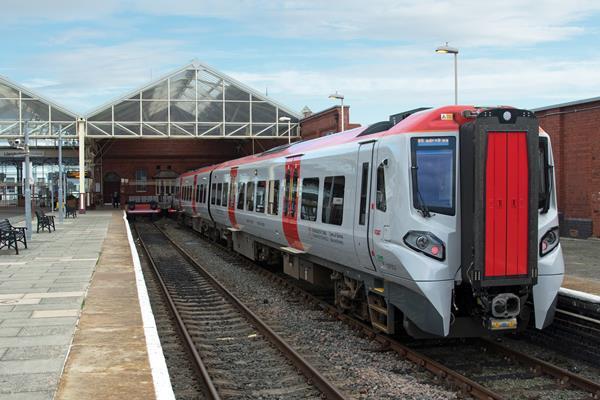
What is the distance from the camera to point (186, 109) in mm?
40000

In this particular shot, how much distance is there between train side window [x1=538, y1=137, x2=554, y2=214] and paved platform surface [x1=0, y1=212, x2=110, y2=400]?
5.35m

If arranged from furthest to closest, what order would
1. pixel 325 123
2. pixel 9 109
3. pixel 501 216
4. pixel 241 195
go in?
1. pixel 9 109
2. pixel 325 123
3. pixel 241 195
4. pixel 501 216

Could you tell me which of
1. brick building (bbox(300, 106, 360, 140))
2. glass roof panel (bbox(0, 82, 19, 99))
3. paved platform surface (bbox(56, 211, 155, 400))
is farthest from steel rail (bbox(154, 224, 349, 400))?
glass roof panel (bbox(0, 82, 19, 99))

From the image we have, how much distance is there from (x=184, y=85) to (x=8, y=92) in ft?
33.8

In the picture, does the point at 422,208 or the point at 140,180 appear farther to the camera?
the point at 140,180

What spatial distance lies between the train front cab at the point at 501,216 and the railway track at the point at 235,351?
1.92m

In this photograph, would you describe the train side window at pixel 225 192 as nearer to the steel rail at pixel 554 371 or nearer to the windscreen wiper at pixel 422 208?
the steel rail at pixel 554 371

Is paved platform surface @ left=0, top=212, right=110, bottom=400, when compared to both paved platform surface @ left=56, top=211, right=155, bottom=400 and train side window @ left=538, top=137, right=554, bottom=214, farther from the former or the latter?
train side window @ left=538, top=137, right=554, bottom=214

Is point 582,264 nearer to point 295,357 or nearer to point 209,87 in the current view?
point 295,357

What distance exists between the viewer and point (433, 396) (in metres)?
6.31

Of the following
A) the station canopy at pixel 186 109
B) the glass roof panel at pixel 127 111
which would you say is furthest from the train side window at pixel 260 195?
the glass roof panel at pixel 127 111

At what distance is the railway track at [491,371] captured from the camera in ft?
21.0

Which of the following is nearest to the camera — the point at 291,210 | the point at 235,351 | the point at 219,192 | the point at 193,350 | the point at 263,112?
the point at 193,350

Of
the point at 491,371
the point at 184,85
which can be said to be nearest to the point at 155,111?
the point at 184,85
